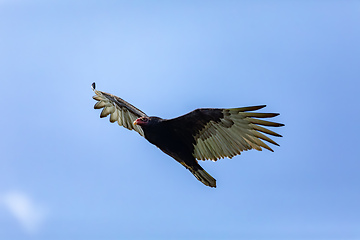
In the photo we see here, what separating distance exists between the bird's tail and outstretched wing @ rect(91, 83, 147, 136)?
2.10 metres

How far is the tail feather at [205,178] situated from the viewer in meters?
9.78

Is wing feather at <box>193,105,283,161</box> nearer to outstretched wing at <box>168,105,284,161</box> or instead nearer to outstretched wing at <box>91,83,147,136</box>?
outstretched wing at <box>168,105,284,161</box>

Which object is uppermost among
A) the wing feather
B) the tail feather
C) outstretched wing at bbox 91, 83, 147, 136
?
outstretched wing at bbox 91, 83, 147, 136

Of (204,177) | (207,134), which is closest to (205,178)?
(204,177)

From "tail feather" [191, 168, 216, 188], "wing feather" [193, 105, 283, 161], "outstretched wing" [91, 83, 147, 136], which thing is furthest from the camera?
"outstretched wing" [91, 83, 147, 136]

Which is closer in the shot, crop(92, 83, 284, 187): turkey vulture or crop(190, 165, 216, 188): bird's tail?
crop(92, 83, 284, 187): turkey vulture

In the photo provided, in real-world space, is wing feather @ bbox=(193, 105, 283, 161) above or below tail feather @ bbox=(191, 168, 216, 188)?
above

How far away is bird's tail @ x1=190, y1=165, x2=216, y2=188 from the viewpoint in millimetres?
9789

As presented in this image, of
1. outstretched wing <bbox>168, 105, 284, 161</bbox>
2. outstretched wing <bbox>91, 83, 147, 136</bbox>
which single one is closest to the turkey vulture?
outstretched wing <bbox>168, 105, 284, 161</bbox>

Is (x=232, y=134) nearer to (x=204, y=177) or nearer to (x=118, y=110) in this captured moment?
(x=204, y=177)

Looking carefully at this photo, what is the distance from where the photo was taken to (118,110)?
1193cm

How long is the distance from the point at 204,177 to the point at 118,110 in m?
3.17
